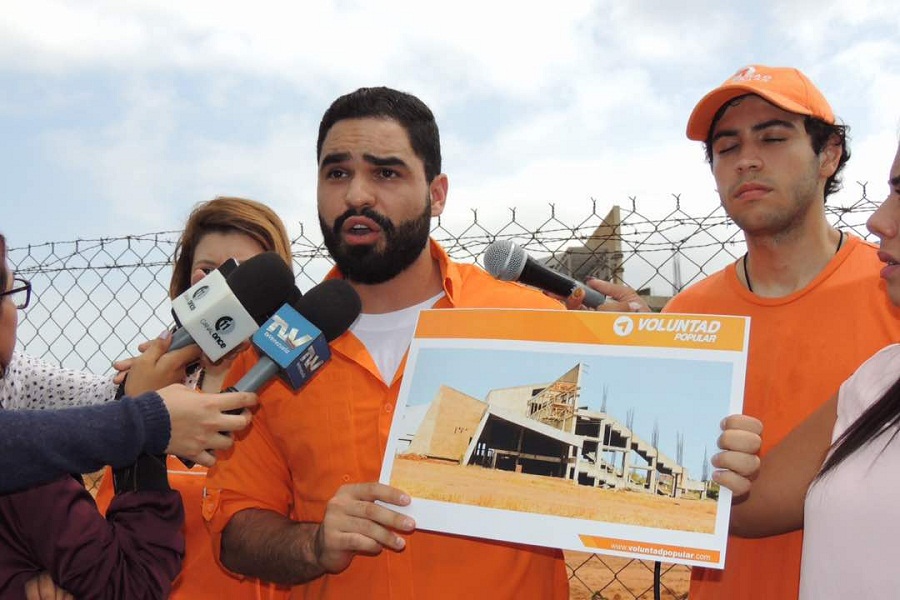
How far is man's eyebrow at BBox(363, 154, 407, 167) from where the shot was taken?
2523mm

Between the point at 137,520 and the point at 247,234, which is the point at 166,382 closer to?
the point at 137,520

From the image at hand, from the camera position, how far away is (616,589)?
7105mm

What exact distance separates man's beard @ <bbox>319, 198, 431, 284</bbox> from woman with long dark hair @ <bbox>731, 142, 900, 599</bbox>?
1198 mm

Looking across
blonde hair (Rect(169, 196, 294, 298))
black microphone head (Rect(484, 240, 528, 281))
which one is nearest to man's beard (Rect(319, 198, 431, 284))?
black microphone head (Rect(484, 240, 528, 281))

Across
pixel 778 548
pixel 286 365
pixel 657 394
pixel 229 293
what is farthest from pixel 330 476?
pixel 778 548

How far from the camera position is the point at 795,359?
8.41ft

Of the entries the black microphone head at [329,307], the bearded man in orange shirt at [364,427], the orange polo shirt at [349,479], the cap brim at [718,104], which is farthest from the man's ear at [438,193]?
the cap brim at [718,104]

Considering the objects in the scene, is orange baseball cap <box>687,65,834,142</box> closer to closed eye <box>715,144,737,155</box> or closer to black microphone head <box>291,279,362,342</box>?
closed eye <box>715,144,737,155</box>

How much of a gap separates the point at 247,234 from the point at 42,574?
5.36 feet

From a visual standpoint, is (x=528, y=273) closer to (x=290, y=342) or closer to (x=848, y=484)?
(x=290, y=342)

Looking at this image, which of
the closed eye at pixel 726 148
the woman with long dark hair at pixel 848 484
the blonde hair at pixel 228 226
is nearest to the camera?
the woman with long dark hair at pixel 848 484

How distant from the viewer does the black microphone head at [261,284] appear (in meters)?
2.09

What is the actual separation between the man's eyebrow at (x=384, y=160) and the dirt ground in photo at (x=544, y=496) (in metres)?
0.99

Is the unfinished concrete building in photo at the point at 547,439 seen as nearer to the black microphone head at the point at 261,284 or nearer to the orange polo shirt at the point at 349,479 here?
the orange polo shirt at the point at 349,479
